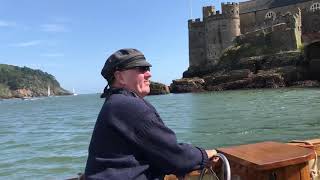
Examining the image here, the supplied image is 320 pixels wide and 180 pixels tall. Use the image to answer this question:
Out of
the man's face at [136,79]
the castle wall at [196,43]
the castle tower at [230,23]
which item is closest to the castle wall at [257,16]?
the castle tower at [230,23]

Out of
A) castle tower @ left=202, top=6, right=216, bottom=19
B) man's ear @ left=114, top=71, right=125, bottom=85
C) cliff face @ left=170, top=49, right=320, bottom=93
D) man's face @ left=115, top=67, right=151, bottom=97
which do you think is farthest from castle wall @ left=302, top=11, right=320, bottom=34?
man's ear @ left=114, top=71, right=125, bottom=85

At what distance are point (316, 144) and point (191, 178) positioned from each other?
1624 mm

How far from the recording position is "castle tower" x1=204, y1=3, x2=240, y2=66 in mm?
76562

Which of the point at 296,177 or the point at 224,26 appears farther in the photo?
the point at 224,26

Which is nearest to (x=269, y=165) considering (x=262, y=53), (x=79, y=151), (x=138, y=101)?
(x=138, y=101)

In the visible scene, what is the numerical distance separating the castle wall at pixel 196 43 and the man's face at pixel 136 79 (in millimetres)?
77818

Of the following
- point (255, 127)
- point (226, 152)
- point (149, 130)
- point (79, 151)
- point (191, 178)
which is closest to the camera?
point (149, 130)

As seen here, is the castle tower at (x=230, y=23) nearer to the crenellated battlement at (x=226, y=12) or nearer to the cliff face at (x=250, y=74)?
the crenellated battlement at (x=226, y=12)

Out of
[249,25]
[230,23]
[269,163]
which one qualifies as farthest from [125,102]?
[249,25]

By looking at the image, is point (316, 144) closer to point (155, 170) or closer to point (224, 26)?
point (155, 170)

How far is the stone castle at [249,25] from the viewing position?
70875 mm

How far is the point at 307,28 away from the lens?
2876 inches

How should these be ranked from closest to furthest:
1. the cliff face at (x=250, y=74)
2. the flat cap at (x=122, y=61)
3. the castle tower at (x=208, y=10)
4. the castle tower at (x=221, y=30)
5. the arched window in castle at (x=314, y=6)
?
the flat cap at (x=122, y=61)
the cliff face at (x=250, y=74)
the arched window in castle at (x=314, y=6)
the castle tower at (x=221, y=30)
the castle tower at (x=208, y=10)

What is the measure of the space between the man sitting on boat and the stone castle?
68414mm
